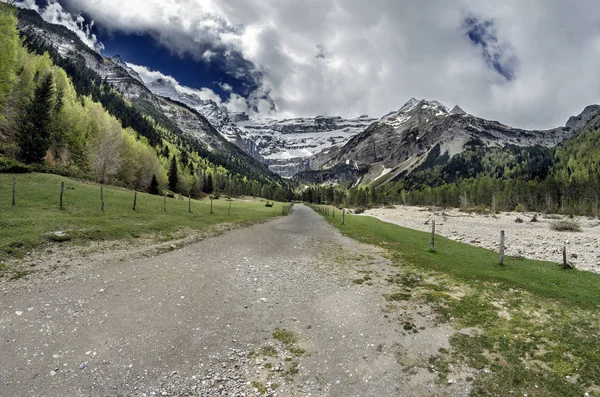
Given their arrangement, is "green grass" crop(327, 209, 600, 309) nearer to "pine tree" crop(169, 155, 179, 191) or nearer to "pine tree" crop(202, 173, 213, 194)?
"pine tree" crop(169, 155, 179, 191)

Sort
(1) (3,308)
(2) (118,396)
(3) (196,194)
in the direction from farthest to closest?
(3) (196,194) → (1) (3,308) → (2) (118,396)

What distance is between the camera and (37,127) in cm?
5203

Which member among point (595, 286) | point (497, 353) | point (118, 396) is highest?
point (595, 286)

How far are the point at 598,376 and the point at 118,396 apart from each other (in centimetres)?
1299

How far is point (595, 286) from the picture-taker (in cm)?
1476

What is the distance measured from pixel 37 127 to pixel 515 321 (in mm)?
73877

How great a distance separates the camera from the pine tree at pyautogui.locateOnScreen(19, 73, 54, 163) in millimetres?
50750

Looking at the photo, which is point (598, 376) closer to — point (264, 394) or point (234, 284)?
point (264, 394)

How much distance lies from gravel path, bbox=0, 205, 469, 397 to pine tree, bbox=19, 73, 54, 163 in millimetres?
53390

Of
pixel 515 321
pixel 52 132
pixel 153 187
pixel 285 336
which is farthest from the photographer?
pixel 153 187

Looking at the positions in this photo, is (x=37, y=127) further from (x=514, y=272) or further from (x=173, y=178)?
(x=514, y=272)

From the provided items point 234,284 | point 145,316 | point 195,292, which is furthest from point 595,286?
point 145,316

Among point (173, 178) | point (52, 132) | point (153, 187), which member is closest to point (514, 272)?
point (52, 132)

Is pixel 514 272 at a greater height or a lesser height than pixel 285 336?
greater
